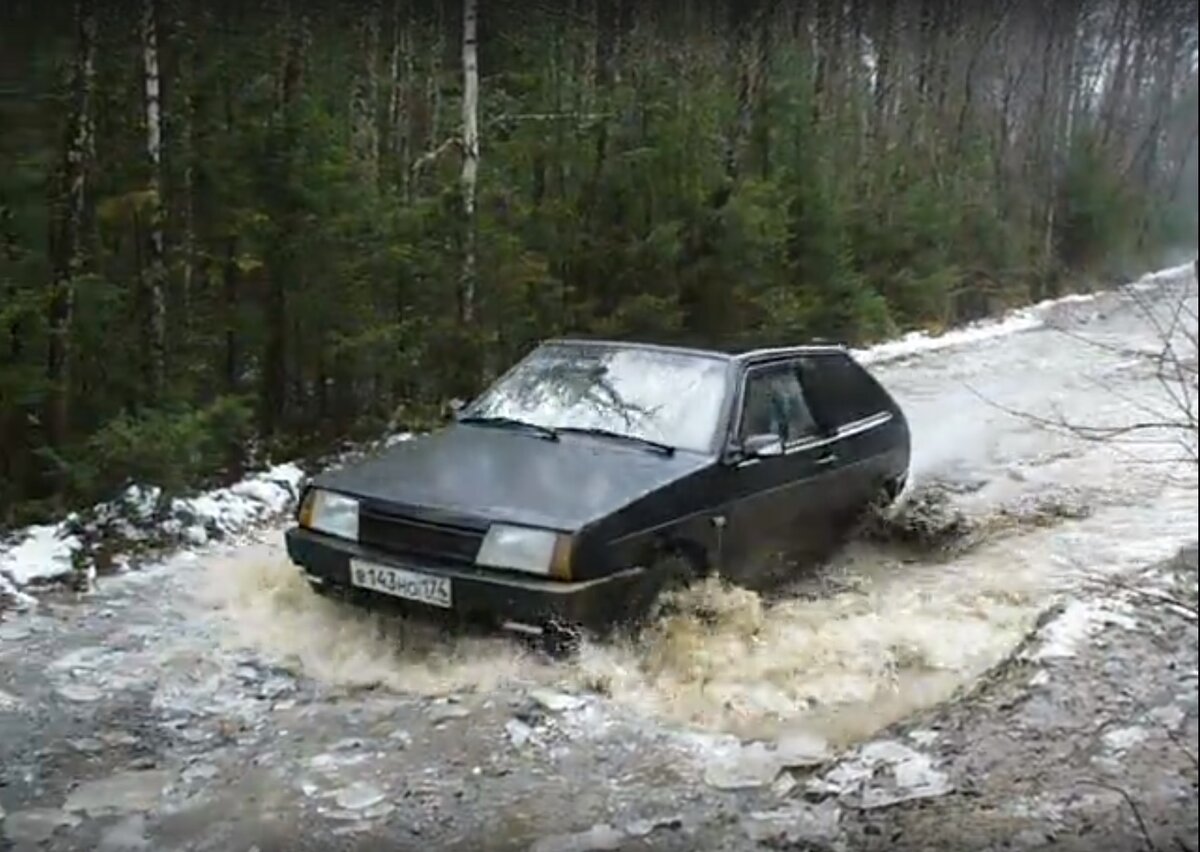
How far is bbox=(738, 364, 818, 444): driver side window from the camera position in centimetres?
167

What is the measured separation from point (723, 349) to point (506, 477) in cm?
33

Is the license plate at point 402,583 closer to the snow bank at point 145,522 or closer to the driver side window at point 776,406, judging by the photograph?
the snow bank at point 145,522

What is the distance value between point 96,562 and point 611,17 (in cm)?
96

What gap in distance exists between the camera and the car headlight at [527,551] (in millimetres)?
1485

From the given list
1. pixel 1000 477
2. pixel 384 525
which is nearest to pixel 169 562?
pixel 384 525

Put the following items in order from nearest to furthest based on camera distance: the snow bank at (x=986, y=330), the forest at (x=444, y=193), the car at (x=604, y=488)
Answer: the snow bank at (x=986, y=330), the forest at (x=444, y=193), the car at (x=604, y=488)

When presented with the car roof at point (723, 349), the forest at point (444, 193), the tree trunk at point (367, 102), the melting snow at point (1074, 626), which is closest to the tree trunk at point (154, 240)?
the forest at point (444, 193)

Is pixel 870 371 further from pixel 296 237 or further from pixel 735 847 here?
pixel 296 237

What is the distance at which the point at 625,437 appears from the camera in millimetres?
1676

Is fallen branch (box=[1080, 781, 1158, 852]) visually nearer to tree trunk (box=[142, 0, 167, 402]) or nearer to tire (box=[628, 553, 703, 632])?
tire (box=[628, 553, 703, 632])

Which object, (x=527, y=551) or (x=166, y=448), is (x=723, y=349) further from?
(x=166, y=448)

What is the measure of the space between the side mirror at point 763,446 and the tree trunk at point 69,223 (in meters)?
0.86

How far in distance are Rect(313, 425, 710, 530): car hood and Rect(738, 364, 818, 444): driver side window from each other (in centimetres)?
15

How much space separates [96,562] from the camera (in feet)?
5.55
